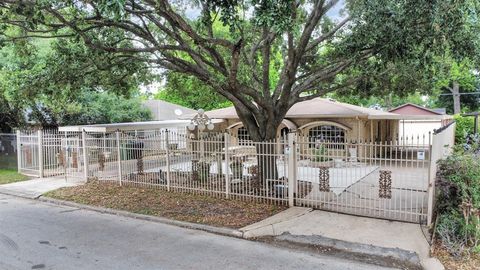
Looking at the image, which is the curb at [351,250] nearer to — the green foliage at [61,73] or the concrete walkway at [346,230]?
the concrete walkway at [346,230]

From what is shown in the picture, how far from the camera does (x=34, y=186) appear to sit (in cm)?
1305

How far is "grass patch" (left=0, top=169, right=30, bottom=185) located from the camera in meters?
14.4

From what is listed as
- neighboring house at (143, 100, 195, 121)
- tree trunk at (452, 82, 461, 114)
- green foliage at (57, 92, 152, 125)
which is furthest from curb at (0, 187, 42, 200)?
tree trunk at (452, 82, 461, 114)

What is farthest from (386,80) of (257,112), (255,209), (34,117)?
(34,117)

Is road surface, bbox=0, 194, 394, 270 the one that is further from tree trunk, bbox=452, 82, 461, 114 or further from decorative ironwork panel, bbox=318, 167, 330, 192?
tree trunk, bbox=452, 82, 461, 114

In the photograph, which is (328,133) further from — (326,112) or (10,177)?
(10,177)

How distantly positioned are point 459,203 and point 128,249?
6.81 meters

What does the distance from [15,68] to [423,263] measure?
1739cm

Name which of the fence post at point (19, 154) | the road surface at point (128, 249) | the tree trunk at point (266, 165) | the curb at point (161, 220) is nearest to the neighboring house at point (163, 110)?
the fence post at point (19, 154)

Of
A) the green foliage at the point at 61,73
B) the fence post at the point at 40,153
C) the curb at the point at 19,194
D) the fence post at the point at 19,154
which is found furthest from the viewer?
the fence post at the point at 19,154

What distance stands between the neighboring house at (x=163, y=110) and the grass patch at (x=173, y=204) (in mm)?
15506

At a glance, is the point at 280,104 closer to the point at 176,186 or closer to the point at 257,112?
the point at 257,112

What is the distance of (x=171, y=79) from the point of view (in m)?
15.2

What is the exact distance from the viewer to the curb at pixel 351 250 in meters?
6.12
